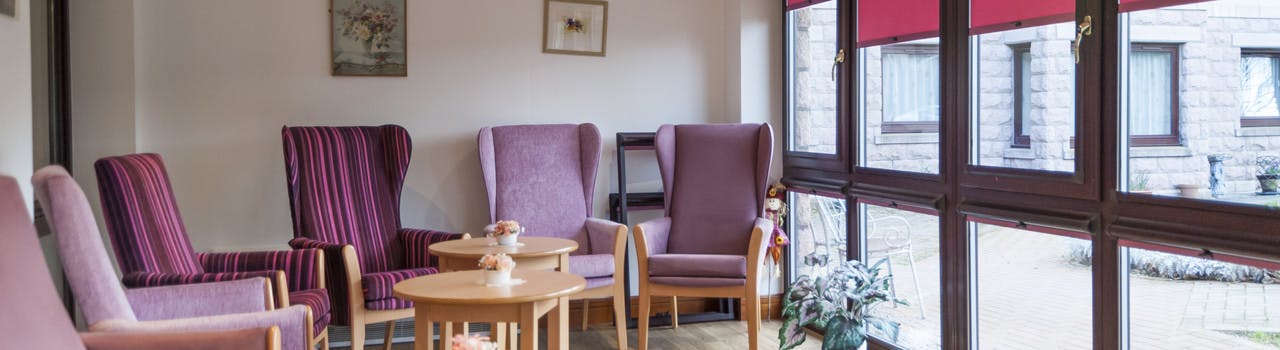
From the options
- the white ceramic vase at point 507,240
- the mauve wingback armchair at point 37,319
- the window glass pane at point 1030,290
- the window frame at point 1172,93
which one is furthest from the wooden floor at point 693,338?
the mauve wingback armchair at point 37,319

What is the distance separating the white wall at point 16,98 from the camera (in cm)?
313

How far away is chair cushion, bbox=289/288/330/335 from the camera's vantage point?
143 inches

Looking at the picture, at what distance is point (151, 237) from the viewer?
337 centimetres

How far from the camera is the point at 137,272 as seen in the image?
3252mm

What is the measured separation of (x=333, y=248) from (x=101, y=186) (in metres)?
0.96

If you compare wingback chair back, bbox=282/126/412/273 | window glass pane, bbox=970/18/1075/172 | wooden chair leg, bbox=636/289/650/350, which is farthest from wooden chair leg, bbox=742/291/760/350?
wingback chair back, bbox=282/126/412/273

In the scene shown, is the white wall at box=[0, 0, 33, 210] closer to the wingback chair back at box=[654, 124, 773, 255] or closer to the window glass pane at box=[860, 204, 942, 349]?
the wingback chair back at box=[654, 124, 773, 255]

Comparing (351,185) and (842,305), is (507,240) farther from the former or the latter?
(842,305)

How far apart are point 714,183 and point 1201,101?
7.91ft

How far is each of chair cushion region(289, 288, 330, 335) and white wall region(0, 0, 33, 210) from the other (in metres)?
0.86

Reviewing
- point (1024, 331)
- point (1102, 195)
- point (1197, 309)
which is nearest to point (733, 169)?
point (1024, 331)

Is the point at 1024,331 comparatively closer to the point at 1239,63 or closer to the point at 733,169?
the point at 1239,63

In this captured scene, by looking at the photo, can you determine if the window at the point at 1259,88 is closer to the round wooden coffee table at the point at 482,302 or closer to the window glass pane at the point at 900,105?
the window glass pane at the point at 900,105

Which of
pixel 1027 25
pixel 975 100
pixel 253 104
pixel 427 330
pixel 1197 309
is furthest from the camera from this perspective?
pixel 253 104
